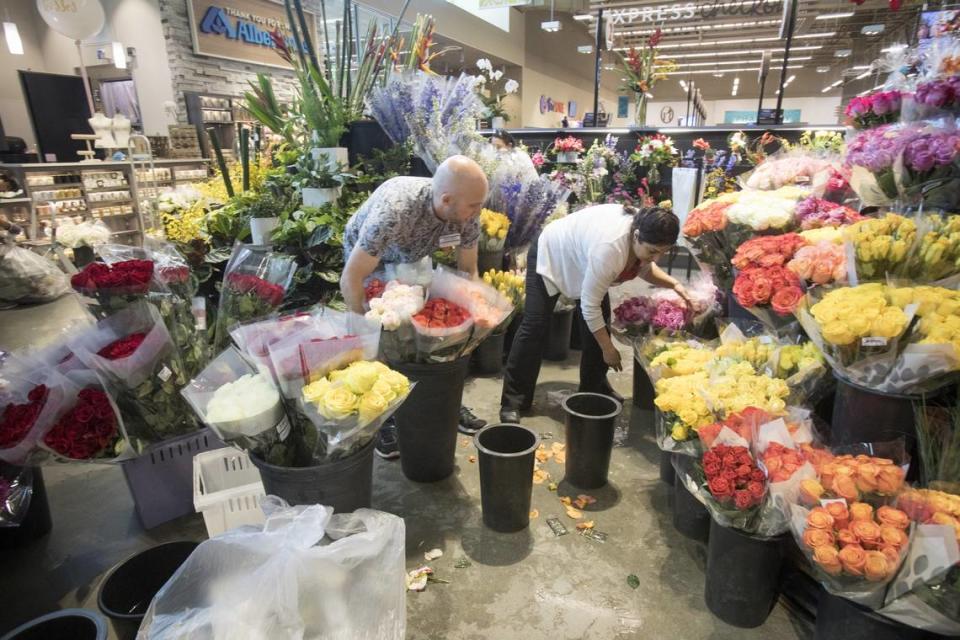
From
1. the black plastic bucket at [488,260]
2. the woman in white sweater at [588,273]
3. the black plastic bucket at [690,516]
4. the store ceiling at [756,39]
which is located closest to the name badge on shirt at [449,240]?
the woman in white sweater at [588,273]

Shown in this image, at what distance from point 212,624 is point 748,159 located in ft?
17.7

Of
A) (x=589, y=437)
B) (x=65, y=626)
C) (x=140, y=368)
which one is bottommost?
(x=589, y=437)

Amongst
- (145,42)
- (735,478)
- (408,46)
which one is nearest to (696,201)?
(408,46)

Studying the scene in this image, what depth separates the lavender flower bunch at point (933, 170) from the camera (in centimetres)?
177

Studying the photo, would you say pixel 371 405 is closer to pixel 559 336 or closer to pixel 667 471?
pixel 667 471

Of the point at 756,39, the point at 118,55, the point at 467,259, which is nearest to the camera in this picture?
the point at 467,259

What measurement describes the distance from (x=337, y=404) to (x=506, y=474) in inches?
31.4

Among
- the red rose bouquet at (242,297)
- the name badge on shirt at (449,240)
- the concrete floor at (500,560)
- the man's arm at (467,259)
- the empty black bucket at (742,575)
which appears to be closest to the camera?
the empty black bucket at (742,575)

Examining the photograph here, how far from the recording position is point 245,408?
1.46 m

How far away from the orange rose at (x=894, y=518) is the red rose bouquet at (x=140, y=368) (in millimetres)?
2179

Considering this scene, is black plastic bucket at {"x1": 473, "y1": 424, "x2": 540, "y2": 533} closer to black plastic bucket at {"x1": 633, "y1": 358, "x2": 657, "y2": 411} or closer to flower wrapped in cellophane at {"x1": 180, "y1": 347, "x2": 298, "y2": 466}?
flower wrapped in cellophane at {"x1": 180, "y1": 347, "x2": 298, "y2": 466}

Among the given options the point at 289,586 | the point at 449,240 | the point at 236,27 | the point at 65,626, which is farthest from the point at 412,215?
the point at 236,27

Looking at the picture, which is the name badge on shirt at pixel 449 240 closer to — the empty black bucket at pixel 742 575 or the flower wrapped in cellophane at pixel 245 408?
the flower wrapped in cellophane at pixel 245 408

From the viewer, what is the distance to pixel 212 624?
3.59 feet
